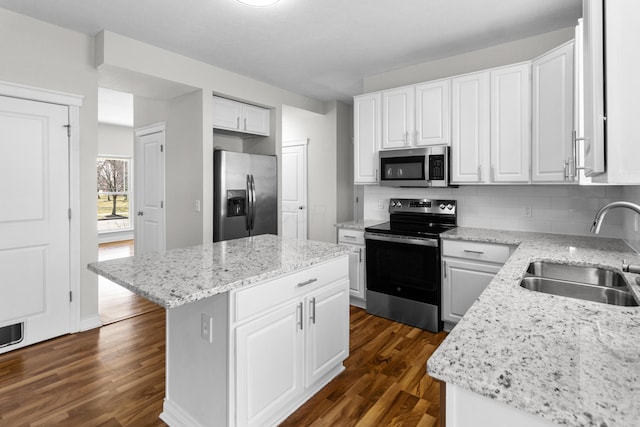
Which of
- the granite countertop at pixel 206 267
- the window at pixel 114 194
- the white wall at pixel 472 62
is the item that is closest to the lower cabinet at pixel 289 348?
the granite countertop at pixel 206 267

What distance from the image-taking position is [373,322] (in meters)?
3.36

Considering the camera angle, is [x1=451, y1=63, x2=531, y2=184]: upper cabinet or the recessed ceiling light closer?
the recessed ceiling light

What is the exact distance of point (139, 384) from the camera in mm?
2281

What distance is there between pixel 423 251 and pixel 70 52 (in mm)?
3454

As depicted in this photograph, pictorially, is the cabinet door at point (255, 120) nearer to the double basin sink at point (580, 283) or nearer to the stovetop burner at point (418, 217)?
the stovetop burner at point (418, 217)

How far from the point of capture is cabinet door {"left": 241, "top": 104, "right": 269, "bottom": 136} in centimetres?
430

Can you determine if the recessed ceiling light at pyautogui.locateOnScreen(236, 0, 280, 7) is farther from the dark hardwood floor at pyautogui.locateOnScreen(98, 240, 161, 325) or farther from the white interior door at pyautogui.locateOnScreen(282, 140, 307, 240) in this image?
the white interior door at pyautogui.locateOnScreen(282, 140, 307, 240)

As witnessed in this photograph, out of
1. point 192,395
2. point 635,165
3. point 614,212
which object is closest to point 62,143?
point 192,395

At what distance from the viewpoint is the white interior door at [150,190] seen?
4531mm

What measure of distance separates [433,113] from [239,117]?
222 centimetres

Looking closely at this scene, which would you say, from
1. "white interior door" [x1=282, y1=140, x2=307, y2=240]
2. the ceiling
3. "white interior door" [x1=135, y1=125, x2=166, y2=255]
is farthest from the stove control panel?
"white interior door" [x1=135, y1=125, x2=166, y2=255]

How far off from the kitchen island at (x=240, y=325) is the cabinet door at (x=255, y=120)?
2431 millimetres

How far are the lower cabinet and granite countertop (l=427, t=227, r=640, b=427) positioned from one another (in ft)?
3.22

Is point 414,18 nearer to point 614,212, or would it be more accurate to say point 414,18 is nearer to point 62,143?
point 614,212
